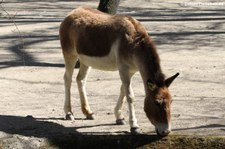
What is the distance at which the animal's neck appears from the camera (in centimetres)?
707

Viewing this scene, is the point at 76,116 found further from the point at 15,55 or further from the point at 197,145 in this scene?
the point at 15,55

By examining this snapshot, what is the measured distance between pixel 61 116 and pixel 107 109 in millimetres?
719

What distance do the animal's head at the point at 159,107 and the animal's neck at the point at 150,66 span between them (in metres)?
0.06

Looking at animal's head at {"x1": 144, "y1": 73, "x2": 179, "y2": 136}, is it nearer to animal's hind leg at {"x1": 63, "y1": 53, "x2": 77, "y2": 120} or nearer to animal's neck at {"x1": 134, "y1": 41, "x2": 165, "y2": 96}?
animal's neck at {"x1": 134, "y1": 41, "x2": 165, "y2": 96}

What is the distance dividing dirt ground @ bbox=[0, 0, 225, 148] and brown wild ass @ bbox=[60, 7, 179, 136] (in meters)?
0.27

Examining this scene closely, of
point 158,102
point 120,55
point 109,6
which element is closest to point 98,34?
point 120,55

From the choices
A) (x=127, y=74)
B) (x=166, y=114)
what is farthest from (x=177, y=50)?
(x=166, y=114)

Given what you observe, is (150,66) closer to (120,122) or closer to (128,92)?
(128,92)

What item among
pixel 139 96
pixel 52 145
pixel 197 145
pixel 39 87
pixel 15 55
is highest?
pixel 197 145

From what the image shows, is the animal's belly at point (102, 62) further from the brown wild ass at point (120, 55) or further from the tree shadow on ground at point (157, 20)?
the tree shadow on ground at point (157, 20)

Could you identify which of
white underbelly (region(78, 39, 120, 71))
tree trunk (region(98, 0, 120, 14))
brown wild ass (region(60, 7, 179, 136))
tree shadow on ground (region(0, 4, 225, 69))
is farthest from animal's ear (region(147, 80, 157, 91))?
tree shadow on ground (region(0, 4, 225, 69))

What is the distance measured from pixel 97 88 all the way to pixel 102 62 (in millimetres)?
2879

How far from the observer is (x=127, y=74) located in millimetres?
7742

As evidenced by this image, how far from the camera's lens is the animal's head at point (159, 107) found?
22.2 feet
